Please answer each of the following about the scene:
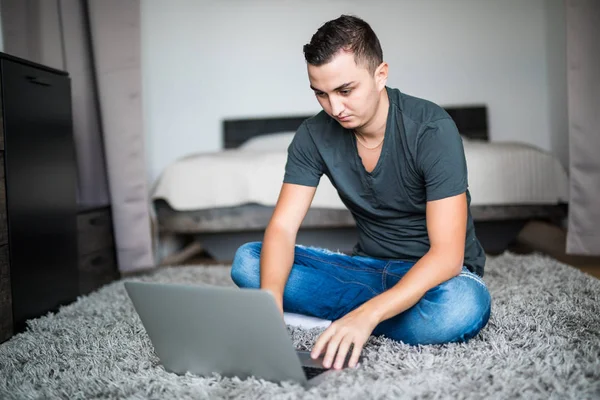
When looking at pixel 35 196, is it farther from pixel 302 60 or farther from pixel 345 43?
pixel 302 60

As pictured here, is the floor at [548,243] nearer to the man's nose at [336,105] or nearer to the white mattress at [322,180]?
the white mattress at [322,180]

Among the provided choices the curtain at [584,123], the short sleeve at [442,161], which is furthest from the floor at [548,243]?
the short sleeve at [442,161]

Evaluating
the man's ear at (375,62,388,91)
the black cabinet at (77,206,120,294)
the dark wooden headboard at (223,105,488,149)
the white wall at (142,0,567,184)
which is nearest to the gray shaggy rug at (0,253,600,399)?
the black cabinet at (77,206,120,294)

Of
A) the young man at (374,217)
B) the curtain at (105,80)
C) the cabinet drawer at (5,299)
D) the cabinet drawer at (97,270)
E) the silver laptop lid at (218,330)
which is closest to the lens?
the silver laptop lid at (218,330)

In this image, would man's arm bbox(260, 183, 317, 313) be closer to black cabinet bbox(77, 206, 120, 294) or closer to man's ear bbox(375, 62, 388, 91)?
man's ear bbox(375, 62, 388, 91)

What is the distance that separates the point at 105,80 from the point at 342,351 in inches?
69.6

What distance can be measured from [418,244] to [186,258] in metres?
2.15

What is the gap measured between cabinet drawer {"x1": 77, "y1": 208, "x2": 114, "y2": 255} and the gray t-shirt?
1.11 m

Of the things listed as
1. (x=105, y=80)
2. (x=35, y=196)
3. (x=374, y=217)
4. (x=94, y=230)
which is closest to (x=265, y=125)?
(x=105, y=80)

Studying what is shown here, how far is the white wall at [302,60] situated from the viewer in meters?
4.06

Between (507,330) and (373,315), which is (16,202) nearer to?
(373,315)

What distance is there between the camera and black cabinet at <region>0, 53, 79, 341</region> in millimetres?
1712

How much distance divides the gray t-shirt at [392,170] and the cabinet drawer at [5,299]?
0.86 metres

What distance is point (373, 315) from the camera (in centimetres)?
113
